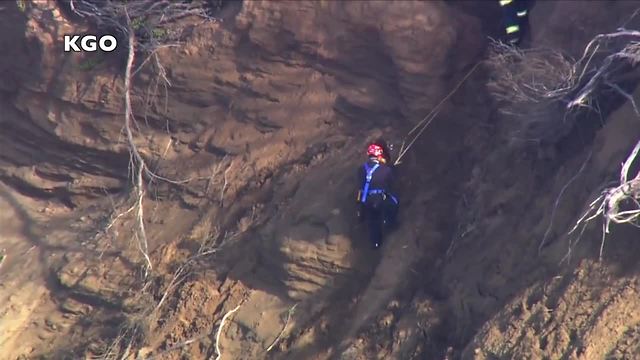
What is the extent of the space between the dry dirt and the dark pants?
168 millimetres

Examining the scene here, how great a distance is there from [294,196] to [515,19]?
10.1 ft

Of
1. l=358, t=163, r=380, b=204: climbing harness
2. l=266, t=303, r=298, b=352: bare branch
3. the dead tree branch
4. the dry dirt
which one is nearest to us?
the dead tree branch

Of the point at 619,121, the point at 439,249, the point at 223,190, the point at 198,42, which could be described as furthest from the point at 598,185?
the point at 198,42

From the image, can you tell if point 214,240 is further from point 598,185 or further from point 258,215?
point 598,185

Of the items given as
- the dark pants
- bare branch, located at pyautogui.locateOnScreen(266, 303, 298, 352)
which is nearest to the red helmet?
the dark pants

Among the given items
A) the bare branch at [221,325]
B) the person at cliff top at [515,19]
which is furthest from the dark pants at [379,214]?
the person at cliff top at [515,19]

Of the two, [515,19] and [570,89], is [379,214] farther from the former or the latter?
[515,19]

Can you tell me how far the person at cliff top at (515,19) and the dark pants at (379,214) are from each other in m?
2.08

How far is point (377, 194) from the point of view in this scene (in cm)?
714

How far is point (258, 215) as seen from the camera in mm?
8359

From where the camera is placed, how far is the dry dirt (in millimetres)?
6324

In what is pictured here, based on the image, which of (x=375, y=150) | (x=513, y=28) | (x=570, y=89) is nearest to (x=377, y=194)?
(x=375, y=150)

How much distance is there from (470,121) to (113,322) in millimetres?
4848

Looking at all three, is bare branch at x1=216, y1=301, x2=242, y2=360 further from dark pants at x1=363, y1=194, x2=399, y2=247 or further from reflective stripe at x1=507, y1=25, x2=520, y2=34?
reflective stripe at x1=507, y1=25, x2=520, y2=34
